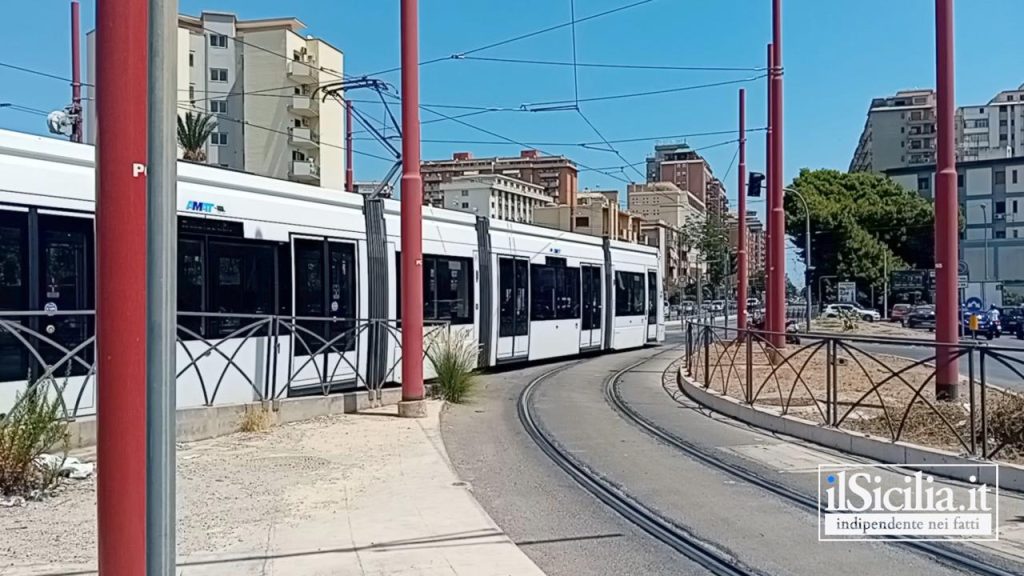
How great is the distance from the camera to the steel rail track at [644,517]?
5.97 m

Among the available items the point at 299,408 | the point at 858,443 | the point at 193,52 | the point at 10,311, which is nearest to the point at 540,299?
the point at 299,408

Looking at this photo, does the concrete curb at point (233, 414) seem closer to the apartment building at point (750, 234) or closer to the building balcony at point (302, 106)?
the apartment building at point (750, 234)

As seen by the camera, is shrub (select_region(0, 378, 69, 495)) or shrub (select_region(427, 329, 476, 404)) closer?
shrub (select_region(0, 378, 69, 495))

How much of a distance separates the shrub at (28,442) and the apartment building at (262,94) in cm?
5025

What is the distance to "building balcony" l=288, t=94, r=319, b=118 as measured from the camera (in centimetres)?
5694

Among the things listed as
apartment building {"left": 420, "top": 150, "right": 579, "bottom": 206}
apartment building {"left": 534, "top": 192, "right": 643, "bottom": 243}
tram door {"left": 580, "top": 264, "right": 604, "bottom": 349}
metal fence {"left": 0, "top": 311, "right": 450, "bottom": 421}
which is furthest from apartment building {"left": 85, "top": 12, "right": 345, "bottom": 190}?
apartment building {"left": 420, "top": 150, "right": 579, "bottom": 206}

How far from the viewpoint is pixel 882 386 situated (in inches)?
459

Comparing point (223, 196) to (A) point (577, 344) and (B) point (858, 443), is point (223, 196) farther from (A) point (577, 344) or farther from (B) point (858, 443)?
(A) point (577, 344)

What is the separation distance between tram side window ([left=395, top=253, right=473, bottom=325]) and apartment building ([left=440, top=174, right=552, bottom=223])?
173 ft

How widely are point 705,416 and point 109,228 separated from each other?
37.5 ft

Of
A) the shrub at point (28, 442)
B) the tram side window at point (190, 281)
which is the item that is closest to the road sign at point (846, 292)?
the tram side window at point (190, 281)

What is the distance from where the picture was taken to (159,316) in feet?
10.5

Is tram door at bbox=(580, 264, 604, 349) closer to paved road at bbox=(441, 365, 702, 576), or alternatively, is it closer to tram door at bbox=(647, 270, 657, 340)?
tram door at bbox=(647, 270, 657, 340)

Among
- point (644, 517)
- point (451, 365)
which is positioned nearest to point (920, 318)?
point (451, 365)
